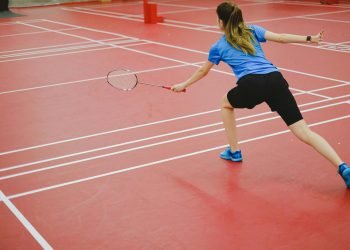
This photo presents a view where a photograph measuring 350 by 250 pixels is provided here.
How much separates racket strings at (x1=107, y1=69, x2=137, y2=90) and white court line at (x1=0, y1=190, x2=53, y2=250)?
2.08 meters

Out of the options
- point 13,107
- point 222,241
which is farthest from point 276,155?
point 13,107

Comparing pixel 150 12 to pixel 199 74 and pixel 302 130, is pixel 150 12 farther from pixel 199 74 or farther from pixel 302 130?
pixel 302 130

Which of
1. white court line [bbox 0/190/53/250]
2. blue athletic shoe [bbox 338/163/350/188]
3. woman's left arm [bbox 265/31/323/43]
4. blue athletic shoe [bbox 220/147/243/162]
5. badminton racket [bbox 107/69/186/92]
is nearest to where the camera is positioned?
white court line [bbox 0/190/53/250]

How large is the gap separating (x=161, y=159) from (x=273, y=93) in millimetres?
1375

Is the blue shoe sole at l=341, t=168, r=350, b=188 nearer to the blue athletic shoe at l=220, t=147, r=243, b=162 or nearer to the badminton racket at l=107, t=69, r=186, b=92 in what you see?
the blue athletic shoe at l=220, t=147, r=243, b=162

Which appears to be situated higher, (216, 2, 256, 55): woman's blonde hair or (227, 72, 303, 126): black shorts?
(216, 2, 256, 55): woman's blonde hair

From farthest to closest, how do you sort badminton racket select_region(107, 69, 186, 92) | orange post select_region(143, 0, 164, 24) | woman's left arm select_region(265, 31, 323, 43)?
orange post select_region(143, 0, 164, 24) < badminton racket select_region(107, 69, 186, 92) < woman's left arm select_region(265, 31, 323, 43)

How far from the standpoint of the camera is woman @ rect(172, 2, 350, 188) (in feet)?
14.8

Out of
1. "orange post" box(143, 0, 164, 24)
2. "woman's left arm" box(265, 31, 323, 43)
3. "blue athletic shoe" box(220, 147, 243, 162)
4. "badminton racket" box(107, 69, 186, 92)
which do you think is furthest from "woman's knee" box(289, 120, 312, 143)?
"orange post" box(143, 0, 164, 24)

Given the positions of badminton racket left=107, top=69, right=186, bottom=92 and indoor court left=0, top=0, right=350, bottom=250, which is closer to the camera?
indoor court left=0, top=0, right=350, bottom=250

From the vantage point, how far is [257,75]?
15.3 ft

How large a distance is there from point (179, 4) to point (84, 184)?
15797 millimetres

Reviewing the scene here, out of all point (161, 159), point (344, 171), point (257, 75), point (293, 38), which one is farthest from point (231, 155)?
point (293, 38)

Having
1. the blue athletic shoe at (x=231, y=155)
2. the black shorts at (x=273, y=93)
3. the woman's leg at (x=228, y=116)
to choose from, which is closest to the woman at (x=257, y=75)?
the black shorts at (x=273, y=93)
